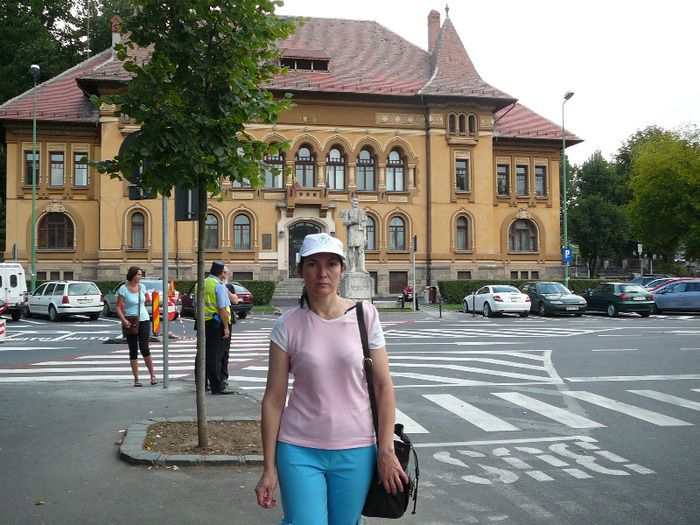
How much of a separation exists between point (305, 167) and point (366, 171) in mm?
4096

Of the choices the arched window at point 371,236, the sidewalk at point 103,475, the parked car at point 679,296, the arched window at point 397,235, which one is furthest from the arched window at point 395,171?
the sidewalk at point 103,475

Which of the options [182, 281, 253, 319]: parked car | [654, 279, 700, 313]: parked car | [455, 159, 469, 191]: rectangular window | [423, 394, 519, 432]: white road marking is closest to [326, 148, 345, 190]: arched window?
[455, 159, 469, 191]: rectangular window

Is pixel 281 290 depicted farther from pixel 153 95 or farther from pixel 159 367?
pixel 153 95

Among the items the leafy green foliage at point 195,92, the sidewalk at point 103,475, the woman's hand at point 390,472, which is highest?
the leafy green foliage at point 195,92

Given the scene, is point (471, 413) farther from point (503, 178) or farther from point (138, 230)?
point (503, 178)

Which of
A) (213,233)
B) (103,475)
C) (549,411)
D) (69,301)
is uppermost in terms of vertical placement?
(213,233)

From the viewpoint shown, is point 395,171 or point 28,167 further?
point 395,171

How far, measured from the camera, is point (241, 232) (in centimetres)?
4578

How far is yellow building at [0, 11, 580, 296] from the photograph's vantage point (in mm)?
44312

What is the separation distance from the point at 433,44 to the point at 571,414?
4776 centimetres

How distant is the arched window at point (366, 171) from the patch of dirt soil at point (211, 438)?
3988cm

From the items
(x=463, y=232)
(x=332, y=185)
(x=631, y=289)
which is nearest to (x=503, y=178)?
(x=463, y=232)

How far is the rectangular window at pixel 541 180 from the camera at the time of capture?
167 ft

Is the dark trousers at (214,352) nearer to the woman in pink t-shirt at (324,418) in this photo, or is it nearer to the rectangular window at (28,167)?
the woman in pink t-shirt at (324,418)
